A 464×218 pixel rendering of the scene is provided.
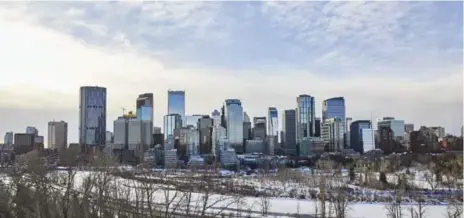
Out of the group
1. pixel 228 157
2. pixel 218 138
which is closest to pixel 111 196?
pixel 228 157

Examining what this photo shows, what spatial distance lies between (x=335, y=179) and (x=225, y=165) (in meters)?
50.2

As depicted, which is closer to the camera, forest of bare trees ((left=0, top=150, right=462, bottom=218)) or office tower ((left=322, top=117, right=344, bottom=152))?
forest of bare trees ((left=0, top=150, right=462, bottom=218))

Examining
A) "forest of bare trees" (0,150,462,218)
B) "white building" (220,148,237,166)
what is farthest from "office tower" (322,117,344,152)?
"forest of bare trees" (0,150,462,218)

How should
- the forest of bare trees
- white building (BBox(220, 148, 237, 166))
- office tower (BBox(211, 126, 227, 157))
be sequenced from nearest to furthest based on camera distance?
the forest of bare trees < white building (BBox(220, 148, 237, 166)) < office tower (BBox(211, 126, 227, 157))

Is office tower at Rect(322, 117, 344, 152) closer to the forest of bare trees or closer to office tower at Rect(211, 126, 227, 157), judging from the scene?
office tower at Rect(211, 126, 227, 157)

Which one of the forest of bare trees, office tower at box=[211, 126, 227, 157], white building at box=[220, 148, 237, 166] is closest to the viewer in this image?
the forest of bare trees

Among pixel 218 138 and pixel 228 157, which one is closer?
pixel 228 157

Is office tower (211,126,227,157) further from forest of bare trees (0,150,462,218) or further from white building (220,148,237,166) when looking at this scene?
forest of bare trees (0,150,462,218)

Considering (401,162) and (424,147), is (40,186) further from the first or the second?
(424,147)

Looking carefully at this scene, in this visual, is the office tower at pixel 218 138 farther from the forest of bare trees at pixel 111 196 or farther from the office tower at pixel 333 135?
the forest of bare trees at pixel 111 196

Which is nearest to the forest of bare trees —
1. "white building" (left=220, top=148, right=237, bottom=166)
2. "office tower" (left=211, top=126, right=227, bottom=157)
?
"white building" (left=220, top=148, right=237, bottom=166)

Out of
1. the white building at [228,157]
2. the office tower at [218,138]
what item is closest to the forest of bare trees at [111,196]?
the white building at [228,157]

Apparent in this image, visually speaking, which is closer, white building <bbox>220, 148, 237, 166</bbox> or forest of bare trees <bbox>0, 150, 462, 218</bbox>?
forest of bare trees <bbox>0, 150, 462, 218</bbox>

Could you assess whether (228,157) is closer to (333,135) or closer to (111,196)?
(333,135)
